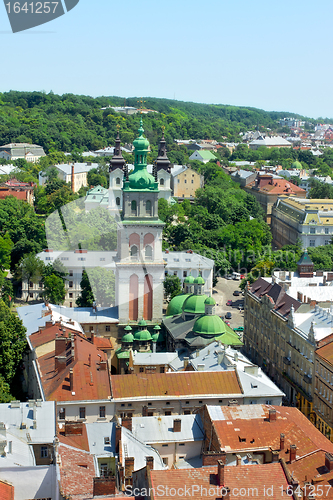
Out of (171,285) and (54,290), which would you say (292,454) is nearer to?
(171,285)

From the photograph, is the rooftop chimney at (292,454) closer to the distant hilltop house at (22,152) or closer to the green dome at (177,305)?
the green dome at (177,305)

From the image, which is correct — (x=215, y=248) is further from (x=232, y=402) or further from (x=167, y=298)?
(x=232, y=402)

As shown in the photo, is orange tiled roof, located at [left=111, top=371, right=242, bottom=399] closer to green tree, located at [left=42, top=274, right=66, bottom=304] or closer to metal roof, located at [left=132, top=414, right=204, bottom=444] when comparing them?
metal roof, located at [left=132, top=414, right=204, bottom=444]

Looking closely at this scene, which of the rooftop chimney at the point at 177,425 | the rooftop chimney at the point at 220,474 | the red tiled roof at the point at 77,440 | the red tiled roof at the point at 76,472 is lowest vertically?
the rooftop chimney at the point at 177,425

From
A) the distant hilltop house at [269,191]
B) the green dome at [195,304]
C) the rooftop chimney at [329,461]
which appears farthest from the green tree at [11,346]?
the distant hilltop house at [269,191]
